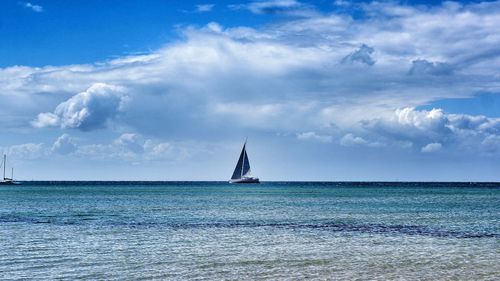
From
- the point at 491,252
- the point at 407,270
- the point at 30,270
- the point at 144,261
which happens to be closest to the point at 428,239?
the point at 491,252

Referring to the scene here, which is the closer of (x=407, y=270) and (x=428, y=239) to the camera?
(x=407, y=270)

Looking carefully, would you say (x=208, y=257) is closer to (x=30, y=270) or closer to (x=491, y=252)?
(x=30, y=270)

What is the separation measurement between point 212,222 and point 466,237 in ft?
78.9

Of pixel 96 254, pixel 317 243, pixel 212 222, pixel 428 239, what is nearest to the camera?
pixel 96 254

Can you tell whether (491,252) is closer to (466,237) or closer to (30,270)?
(466,237)

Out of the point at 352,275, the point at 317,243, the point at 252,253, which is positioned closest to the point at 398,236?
the point at 317,243

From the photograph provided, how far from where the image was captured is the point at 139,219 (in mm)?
59094

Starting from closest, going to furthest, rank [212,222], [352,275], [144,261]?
1. [352,275]
2. [144,261]
3. [212,222]

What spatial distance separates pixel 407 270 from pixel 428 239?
14.0 meters

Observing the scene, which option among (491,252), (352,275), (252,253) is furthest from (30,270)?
(491,252)

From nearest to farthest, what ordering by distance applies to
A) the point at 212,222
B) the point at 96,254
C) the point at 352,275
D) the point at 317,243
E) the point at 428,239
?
the point at 352,275, the point at 96,254, the point at 317,243, the point at 428,239, the point at 212,222

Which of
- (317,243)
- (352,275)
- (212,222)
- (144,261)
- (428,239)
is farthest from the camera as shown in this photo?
(212,222)

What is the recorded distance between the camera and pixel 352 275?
2684 cm

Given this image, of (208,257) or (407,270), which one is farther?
(208,257)
